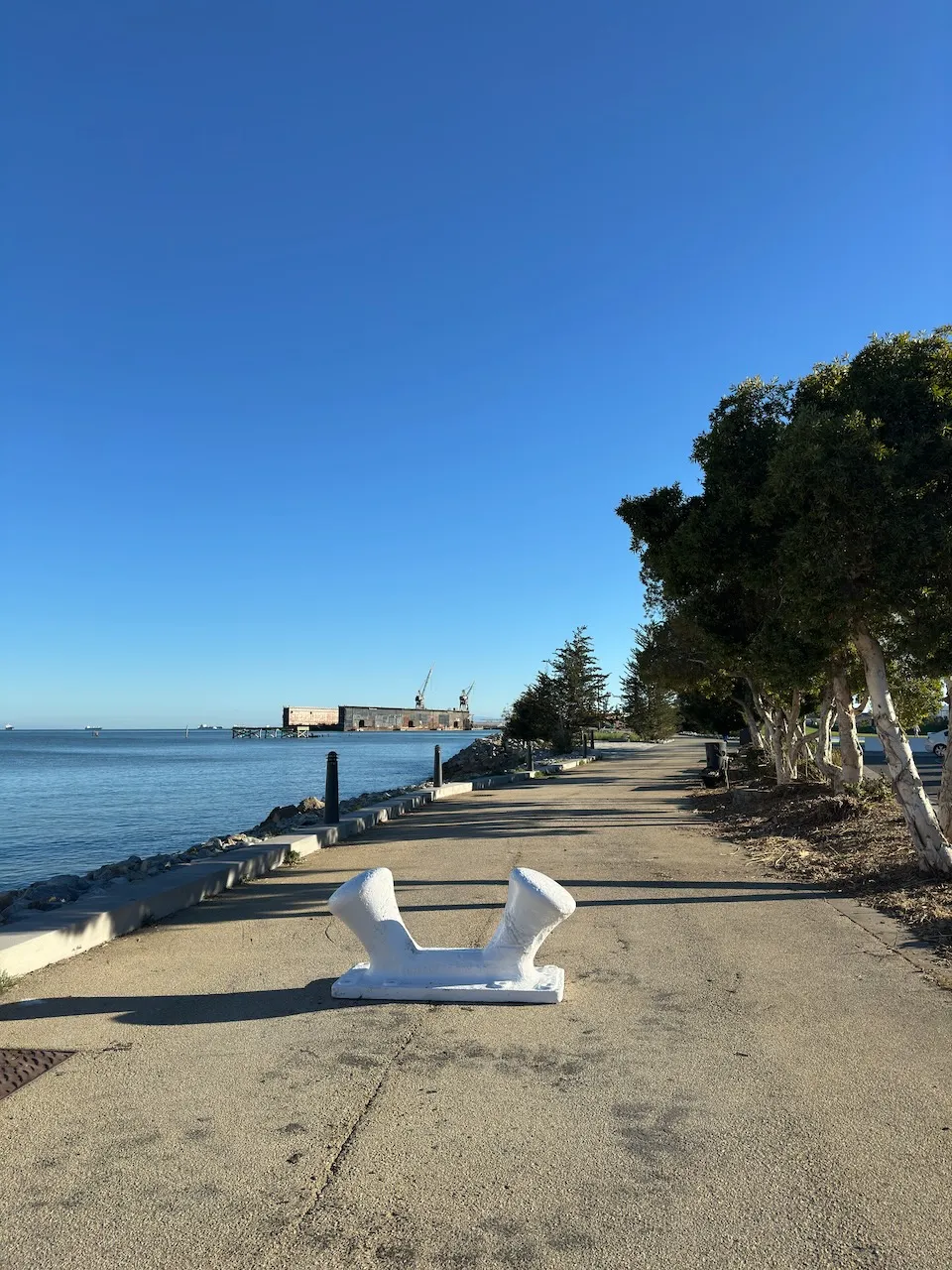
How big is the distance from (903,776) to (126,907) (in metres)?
7.45

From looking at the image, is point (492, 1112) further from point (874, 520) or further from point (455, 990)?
point (874, 520)

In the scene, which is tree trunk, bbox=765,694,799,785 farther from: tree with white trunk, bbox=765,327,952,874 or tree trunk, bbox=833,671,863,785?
tree with white trunk, bbox=765,327,952,874

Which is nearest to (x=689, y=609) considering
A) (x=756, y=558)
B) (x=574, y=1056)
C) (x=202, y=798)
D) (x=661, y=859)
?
(x=756, y=558)

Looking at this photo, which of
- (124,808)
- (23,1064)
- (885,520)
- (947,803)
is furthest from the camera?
(124,808)

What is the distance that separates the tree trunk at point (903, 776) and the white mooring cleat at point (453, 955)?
4.67m

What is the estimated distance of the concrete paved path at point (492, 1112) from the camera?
9.45 feet

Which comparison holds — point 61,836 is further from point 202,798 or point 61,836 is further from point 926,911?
point 926,911

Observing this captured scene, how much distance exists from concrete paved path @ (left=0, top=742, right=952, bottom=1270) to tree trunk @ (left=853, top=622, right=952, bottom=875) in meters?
2.12

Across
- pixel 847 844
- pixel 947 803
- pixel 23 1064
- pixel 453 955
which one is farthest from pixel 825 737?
pixel 23 1064

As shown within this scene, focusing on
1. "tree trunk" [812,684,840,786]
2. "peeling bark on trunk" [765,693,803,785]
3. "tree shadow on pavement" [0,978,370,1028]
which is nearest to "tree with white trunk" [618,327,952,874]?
"tree trunk" [812,684,840,786]

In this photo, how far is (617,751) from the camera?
59.9m

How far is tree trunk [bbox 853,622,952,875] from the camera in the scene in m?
8.42

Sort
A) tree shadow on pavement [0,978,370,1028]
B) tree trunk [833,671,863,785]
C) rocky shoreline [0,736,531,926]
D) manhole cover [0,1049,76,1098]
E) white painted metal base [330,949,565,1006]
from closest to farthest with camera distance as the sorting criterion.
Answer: manhole cover [0,1049,76,1098] → tree shadow on pavement [0,978,370,1028] → white painted metal base [330,949,565,1006] → rocky shoreline [0,736,531,926] → tree trunk [833,671,863,785]

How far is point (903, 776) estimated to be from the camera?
8.95 meters
